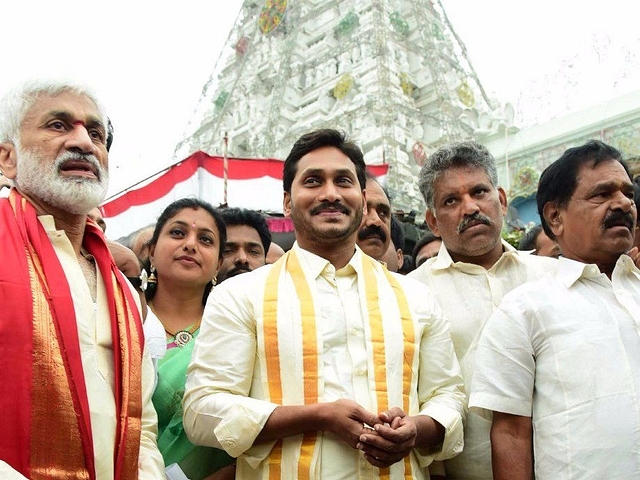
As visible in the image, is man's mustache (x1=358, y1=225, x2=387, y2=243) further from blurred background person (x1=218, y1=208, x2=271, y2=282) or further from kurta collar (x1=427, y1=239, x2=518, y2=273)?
kurta collar (x1=427, y1=239, x2=518, y2=273)

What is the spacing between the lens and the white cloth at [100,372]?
1.92m

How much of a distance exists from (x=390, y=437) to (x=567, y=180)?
129 centimetres

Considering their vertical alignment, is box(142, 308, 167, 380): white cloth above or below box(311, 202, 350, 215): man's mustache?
below

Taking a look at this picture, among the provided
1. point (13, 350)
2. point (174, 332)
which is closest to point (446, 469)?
point (174, 332)

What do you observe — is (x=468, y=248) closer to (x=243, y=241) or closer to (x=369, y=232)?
(x=369, y=232)

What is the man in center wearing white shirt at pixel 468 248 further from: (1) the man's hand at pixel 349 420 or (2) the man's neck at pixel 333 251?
(1) the man's hand at pixel 349 420

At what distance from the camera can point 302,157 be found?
2.74 metres

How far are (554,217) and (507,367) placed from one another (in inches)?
28.1

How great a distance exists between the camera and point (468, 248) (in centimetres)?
286

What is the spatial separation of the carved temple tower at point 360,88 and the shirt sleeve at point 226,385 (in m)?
13.3

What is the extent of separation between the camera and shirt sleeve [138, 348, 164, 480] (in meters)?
2.12

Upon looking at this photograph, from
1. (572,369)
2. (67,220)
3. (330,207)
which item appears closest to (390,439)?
(572,369)

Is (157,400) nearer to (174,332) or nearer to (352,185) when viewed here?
(174,332)

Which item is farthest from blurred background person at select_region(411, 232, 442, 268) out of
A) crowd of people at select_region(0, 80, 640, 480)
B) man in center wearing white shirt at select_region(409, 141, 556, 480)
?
crowd of people at select_region(0, 80, 640, 480)
